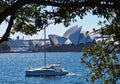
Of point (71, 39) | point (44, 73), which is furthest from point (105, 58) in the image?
point (71, 39)

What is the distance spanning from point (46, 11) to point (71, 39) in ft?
454

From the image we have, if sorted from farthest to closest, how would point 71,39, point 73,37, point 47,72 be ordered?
1. point 71,39
2. point 73,37
3. point 47,72

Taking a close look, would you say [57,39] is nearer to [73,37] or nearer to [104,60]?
[73,37]

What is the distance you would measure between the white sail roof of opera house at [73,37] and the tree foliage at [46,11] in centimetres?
11683

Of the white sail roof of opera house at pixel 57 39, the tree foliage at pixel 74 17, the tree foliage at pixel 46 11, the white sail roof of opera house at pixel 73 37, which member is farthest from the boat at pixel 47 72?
the white sail roof of opera house at pixel 57 39

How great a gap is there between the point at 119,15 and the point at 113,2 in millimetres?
611

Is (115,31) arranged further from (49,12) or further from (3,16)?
(3,16)

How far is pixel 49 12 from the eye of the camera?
6.88 m

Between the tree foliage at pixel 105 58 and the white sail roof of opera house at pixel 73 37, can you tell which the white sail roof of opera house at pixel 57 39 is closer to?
the white sail roof of opera house at pixel 73 37

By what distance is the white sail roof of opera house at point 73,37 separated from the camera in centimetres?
13262

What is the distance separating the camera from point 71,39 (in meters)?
145

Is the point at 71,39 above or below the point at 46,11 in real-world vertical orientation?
above

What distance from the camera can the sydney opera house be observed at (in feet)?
438

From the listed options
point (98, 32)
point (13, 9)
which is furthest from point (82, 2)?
point (98, 32)
